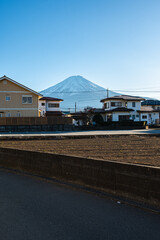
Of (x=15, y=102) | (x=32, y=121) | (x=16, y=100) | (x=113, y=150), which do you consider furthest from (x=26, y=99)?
(x=113, y=150)

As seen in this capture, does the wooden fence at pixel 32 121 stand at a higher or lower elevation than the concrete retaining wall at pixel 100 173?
higher

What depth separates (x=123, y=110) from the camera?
154ft

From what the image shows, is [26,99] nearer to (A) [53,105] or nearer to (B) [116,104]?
(A) [53,105]

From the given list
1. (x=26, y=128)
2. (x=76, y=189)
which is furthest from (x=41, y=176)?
(x=26, y=128)

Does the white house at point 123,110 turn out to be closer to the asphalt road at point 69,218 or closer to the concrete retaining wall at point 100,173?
the concrete retaining wall at point 100,173

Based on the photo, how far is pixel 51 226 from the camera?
419cm

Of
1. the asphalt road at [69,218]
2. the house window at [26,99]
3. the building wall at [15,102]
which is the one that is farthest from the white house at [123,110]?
the asphalt road at [69,218]

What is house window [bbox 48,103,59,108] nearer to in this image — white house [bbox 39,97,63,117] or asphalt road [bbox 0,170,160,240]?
white house [bbox 39,97,63,117]

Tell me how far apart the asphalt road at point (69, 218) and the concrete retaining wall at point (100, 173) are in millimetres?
379

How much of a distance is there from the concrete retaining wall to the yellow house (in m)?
29.3

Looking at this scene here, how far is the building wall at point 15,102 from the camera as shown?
36.8 metres

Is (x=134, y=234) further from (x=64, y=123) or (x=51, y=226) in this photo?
(x=64, y=123)

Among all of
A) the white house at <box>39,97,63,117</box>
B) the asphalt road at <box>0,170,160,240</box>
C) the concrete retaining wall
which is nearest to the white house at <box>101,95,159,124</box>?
the white house at <box>39,97,63,117</box>

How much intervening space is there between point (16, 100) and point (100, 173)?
33414 mm
